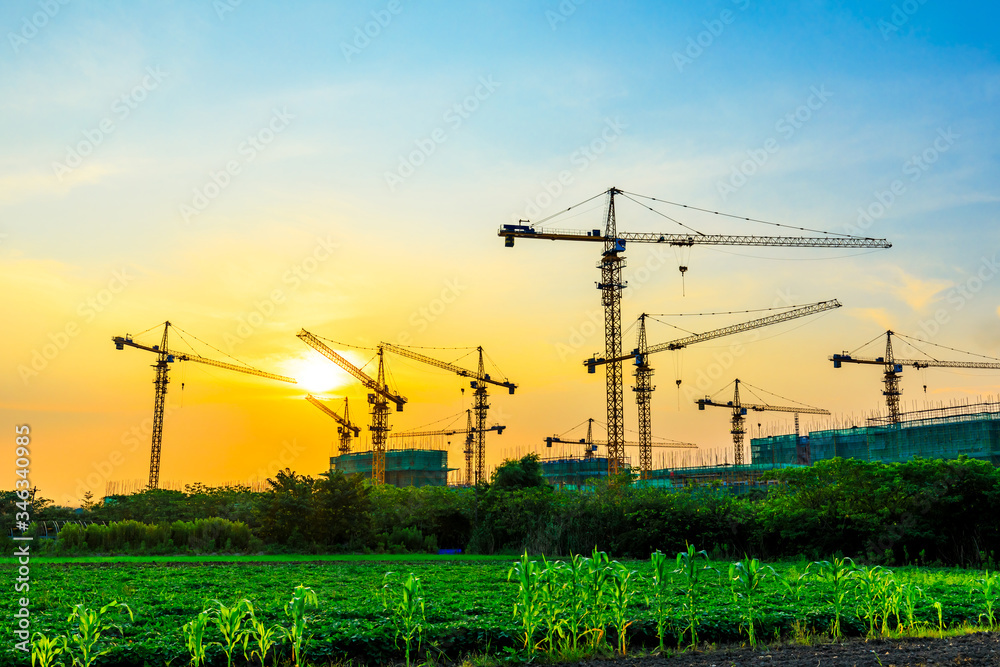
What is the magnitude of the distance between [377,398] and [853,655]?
299ft

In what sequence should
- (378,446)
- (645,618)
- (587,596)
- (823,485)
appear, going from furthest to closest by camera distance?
(378,446)
(823,485)
(645,618)
(587,596)

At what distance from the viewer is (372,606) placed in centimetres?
1144

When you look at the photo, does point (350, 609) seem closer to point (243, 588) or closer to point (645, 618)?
point (645, 618)

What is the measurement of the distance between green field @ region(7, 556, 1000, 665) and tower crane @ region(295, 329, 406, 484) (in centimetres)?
7490

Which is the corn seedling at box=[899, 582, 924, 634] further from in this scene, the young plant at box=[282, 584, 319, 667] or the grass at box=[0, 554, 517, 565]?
the grass at box=[0, 554, 517, 565]

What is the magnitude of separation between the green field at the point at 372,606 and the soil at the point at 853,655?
2.83 ft

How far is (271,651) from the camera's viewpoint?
28.2ft

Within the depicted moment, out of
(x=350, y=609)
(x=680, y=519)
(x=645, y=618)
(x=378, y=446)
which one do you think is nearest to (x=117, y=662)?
(x=350, y=609)

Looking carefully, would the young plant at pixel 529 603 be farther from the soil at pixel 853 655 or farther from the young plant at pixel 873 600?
the young plant at pixel 873 600

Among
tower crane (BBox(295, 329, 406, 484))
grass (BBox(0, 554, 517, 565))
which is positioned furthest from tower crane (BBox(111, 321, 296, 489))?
grass (BBox(0, 554, 517, 565))

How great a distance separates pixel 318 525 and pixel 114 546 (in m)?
7.68

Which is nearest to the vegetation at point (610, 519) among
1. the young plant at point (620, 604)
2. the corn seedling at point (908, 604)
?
the corn seedling at point (908, 604)

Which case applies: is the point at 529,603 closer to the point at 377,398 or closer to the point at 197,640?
the point at 197,640

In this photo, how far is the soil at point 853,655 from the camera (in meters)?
7.99
